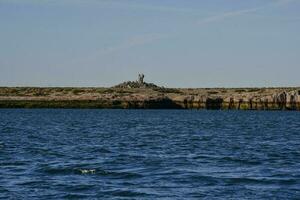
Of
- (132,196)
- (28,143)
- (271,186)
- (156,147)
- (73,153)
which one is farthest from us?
(28,143)

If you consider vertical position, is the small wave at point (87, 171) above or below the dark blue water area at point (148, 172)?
above

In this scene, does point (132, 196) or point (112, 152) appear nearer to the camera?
point (132, 196)

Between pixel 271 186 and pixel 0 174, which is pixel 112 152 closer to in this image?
pixel 0 174

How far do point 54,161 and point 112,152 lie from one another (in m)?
8.31

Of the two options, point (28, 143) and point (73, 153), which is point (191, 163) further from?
point (28, 143)

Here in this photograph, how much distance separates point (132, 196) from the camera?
31.5 metres

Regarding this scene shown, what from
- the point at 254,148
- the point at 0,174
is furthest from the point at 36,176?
the point at 254,148

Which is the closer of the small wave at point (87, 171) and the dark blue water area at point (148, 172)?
the dark blue water area at point (148, 172)

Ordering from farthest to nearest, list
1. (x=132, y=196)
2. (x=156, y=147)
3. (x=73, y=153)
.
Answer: (x=156, y=147), (x=73, y=153), (x=132, y=196)

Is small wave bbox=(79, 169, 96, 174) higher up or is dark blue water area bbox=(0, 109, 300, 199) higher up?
small wave bbox=(79, 169, 96, 174)

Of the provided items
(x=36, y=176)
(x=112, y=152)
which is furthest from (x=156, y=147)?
(x=36, y=176)

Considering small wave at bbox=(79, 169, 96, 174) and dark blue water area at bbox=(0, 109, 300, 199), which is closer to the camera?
dark blue water area at bbox=(0, 109, 300, 199)

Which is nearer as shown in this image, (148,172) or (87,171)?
(148,172)

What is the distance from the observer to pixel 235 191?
108 ft
